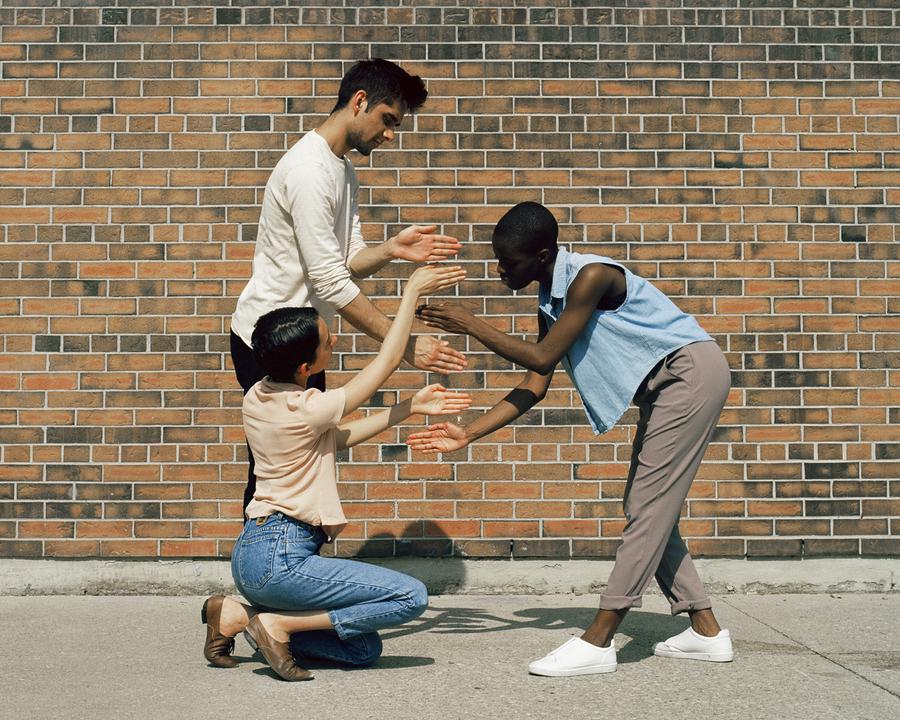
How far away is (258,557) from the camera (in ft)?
12.1

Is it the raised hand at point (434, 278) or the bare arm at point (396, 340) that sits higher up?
the raised hand at point (434, 278)

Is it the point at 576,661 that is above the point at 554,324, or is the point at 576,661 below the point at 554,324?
below

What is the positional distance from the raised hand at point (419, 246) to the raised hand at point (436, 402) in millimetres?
570

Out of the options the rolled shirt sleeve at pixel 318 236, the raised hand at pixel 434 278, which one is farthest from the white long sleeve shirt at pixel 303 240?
the raised hand at pixel 434 278

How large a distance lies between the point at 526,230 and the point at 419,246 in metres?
0.48

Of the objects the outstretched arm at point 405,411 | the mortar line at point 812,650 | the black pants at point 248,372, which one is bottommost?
the mortar line at point 812,650

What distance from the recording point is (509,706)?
338cm

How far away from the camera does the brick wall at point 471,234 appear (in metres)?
5.34

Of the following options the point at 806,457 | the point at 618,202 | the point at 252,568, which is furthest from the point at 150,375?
the point at 806,457

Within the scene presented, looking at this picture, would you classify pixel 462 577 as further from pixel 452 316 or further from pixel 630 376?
pixel 452 316

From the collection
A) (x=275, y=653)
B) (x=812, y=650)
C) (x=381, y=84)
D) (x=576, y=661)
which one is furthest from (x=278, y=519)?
(x=812, y=650)

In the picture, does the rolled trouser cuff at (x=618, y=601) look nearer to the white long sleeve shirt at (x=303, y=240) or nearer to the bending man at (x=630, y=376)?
the bending man at (x=630, y=376)

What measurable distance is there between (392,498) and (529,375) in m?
1.40

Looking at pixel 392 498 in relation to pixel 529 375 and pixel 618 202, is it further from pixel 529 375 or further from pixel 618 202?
pixel 618 202
